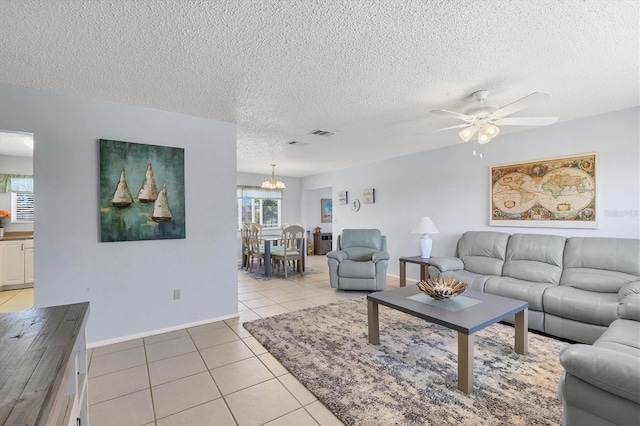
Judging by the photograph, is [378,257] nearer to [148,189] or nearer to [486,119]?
[486,119]

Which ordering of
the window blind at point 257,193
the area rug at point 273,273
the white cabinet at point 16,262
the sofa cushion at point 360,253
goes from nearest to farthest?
the white cabinet at point 16,262
the sofa cushion at point 360,253
the area rug at point 273,273
the window blind at point 257,193

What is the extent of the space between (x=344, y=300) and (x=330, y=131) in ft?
7.74

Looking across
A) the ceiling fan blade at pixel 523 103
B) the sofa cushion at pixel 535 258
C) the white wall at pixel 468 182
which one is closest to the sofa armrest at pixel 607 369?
the ceiling fan blade at pixel 523 103

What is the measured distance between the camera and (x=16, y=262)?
15.0 feet

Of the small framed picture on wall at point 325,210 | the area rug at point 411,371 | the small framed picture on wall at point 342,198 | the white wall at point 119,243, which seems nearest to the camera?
the area rug at point 411,371

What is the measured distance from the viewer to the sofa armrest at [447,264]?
3.70 m

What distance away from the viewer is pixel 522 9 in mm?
1570

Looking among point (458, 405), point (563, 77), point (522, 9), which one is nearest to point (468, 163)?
point (563, 77)

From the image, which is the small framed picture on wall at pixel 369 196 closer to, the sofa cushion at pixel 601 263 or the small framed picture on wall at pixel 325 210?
the small framed picture on wall at pixel 325 210

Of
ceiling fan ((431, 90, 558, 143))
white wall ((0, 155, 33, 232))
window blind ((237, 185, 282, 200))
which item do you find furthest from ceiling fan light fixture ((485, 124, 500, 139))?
white wall ((0, 155, 33, 232))

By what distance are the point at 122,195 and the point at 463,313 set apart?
324cm

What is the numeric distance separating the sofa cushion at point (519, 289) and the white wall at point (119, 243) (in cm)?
300

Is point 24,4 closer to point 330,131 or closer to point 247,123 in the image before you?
point 247,123

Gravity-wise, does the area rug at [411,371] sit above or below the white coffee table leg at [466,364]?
below
